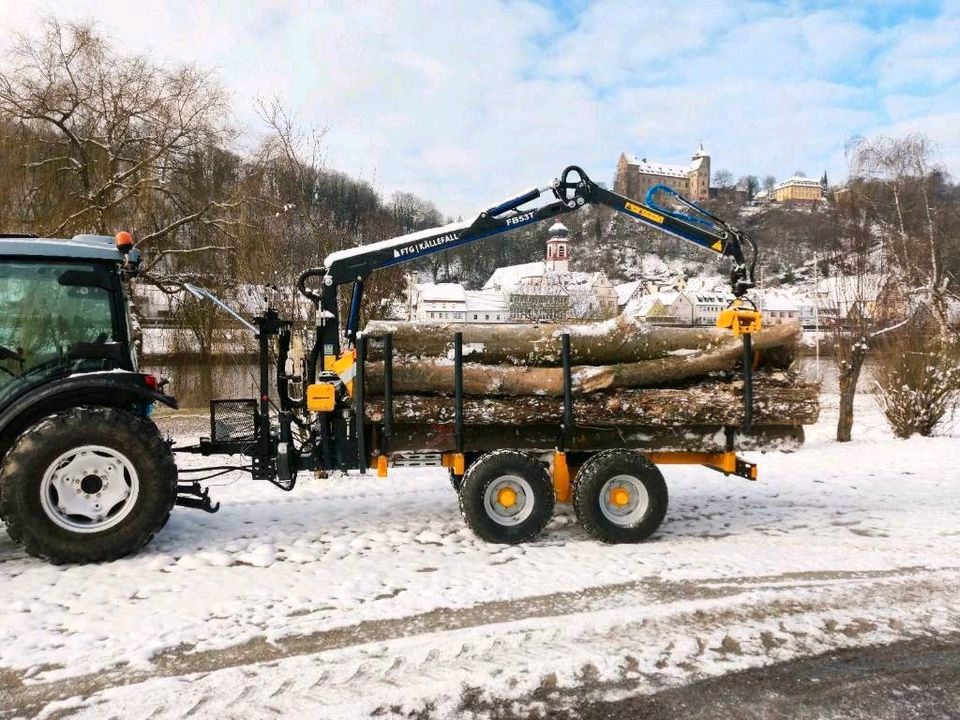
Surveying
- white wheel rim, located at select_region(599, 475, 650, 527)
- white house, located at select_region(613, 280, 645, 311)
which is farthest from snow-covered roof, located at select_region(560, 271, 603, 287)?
white wheel rim, located at select_region(599, 475, 650, 527)

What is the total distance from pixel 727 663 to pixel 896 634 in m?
1.21

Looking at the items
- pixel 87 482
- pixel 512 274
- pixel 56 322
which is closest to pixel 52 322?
pixel 56 322

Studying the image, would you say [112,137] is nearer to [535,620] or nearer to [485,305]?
[535,620]

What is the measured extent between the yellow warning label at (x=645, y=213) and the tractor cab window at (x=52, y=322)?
4984 millimetres

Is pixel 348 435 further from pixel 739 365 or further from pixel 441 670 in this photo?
pixel 739 365

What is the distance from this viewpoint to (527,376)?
610 cm

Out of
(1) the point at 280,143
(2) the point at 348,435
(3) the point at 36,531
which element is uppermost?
(1) the point at 280,143

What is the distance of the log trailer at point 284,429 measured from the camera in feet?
16.7

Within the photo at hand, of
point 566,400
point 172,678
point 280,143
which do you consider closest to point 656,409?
point 566,400

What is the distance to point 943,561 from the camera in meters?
5.33

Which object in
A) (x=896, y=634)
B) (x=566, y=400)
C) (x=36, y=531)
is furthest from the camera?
(x=566, y=400)

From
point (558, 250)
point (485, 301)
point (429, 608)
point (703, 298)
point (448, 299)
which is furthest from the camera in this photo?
point (558, 250)

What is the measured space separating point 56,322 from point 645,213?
5.55 m

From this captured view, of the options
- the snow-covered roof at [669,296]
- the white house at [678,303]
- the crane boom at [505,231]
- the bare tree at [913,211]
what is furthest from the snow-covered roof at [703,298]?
the crane boom at [505,231]
